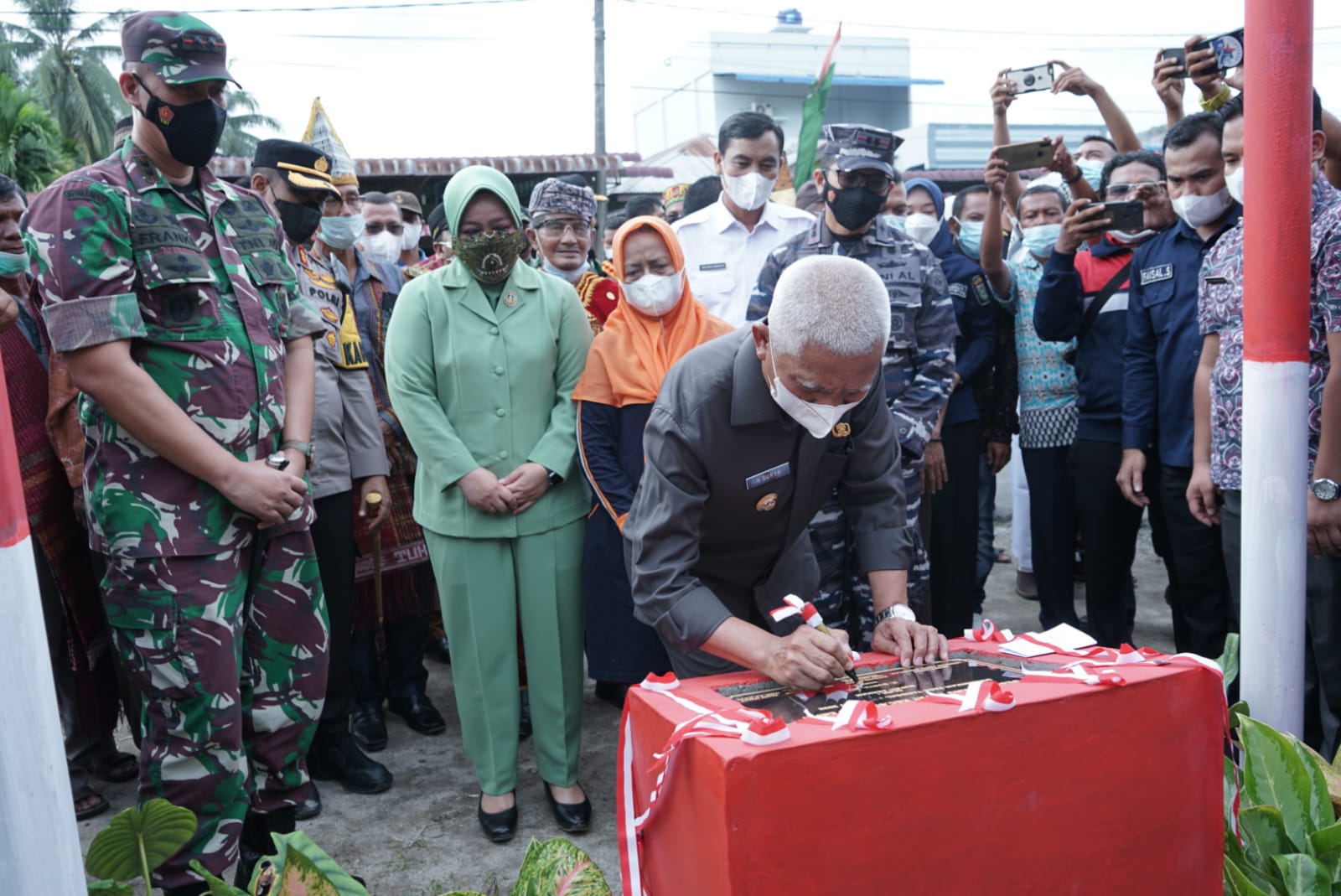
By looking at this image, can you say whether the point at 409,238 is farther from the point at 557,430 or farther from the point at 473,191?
the point at 557,430

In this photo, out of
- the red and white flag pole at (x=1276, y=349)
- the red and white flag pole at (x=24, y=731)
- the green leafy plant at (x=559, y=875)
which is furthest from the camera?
the red and white flag pole at (x=1276, y=349)

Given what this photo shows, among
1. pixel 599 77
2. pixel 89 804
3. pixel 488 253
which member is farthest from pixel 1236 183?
pixel 599 77

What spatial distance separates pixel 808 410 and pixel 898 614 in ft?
1.70

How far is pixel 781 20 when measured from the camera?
37.3 meters

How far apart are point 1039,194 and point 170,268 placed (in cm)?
397

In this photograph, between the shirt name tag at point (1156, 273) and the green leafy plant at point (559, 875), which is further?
the shirt name tag at point (1156, 273)

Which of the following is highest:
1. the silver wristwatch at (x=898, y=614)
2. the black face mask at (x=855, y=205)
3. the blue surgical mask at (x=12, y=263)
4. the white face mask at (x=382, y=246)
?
the white face mask at (x=382, y=246)

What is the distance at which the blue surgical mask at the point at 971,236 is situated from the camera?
19.2 ft

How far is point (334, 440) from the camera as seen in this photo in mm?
3674

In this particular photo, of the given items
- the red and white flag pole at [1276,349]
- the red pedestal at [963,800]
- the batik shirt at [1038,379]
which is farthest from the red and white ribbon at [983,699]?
the batik shirt at [1038,379]

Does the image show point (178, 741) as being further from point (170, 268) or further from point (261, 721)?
point (170, 268)

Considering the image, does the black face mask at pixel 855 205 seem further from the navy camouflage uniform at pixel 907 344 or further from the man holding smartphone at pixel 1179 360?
the man holding smartphone at pixel 1179 360

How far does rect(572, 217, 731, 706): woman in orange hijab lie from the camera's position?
337cm

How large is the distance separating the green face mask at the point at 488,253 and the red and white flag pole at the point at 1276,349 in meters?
2.13
